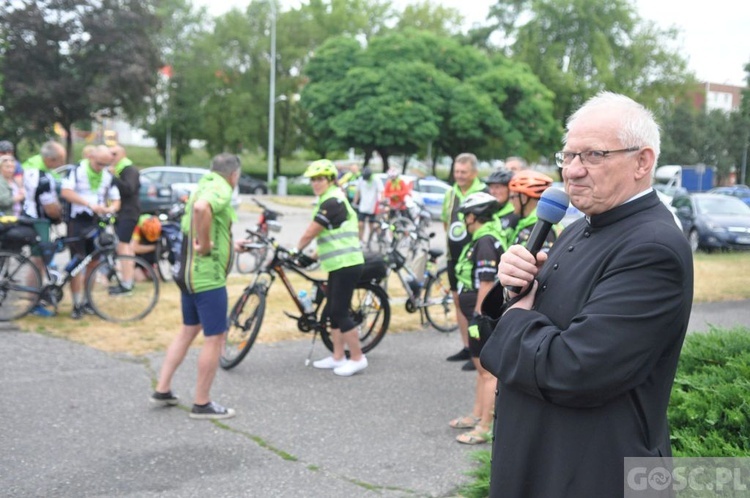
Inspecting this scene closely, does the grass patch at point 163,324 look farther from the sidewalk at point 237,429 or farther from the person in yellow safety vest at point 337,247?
the person in yellow safety vest at point 337,247

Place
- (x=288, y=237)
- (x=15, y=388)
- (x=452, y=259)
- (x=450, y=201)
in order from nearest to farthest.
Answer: (x=15, y=388), (x=452, y=259), (x=450, y=201), (x=288, y=237)

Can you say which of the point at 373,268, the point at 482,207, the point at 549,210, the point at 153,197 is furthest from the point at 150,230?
the point at 153,197

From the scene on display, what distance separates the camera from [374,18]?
57.6m

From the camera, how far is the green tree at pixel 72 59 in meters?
40.9

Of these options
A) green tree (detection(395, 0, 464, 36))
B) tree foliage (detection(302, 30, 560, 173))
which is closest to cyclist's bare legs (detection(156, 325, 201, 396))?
tree foliage (detection(302, 30, 560, 173))

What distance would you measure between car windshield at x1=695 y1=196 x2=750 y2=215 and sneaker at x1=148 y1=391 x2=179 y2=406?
16371 mm

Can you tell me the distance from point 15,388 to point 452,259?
3824 mm

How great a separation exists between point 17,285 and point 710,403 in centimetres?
706

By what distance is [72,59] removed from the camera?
1694 inches

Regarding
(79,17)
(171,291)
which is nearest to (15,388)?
(171,291)

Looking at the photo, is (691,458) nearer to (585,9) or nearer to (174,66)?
(585,9)

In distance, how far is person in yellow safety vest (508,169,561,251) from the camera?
5.63 meters

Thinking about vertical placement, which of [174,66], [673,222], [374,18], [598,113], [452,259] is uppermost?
[374,18]

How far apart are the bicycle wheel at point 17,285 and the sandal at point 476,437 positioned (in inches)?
208
